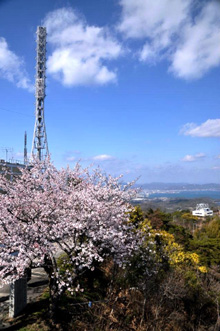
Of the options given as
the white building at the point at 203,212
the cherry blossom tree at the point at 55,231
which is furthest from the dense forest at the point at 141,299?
the white building at the point at 203,212

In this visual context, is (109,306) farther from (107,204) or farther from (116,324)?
(107,204)

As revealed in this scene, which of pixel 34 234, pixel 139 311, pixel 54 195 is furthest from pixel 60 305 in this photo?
pixel 54 195

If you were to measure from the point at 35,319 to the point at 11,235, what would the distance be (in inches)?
131

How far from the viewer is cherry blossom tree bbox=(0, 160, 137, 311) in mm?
7824

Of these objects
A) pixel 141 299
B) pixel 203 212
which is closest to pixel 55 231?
pixel 141 299

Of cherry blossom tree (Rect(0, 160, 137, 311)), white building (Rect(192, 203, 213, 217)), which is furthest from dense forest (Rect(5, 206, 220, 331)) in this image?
white building (Rect(192, 203, 213, 217))

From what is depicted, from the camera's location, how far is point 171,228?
20234 millimetres

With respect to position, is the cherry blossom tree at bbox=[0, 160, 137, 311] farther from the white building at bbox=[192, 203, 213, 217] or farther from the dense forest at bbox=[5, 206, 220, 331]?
the white building at bbox=[192, 203, 213, 217]

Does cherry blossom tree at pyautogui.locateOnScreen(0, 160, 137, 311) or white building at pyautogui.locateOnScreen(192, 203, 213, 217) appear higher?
cherry blossom tree at pyautogui.locateOnScreen(0, 160, 137, 311)

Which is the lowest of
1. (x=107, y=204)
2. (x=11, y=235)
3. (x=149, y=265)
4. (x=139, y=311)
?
(x=139, y=311)

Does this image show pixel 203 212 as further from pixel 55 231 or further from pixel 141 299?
pixel 55 231

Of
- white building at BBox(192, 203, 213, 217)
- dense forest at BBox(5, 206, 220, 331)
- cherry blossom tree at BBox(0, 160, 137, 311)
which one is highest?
cherry blossom tree at BBox(0, 160, 137, 311)

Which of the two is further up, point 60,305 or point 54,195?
point 54,195

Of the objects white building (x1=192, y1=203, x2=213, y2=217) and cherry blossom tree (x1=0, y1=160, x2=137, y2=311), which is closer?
cherry blossom tree (x1=0, y1=160, x2=137, y2=311)
